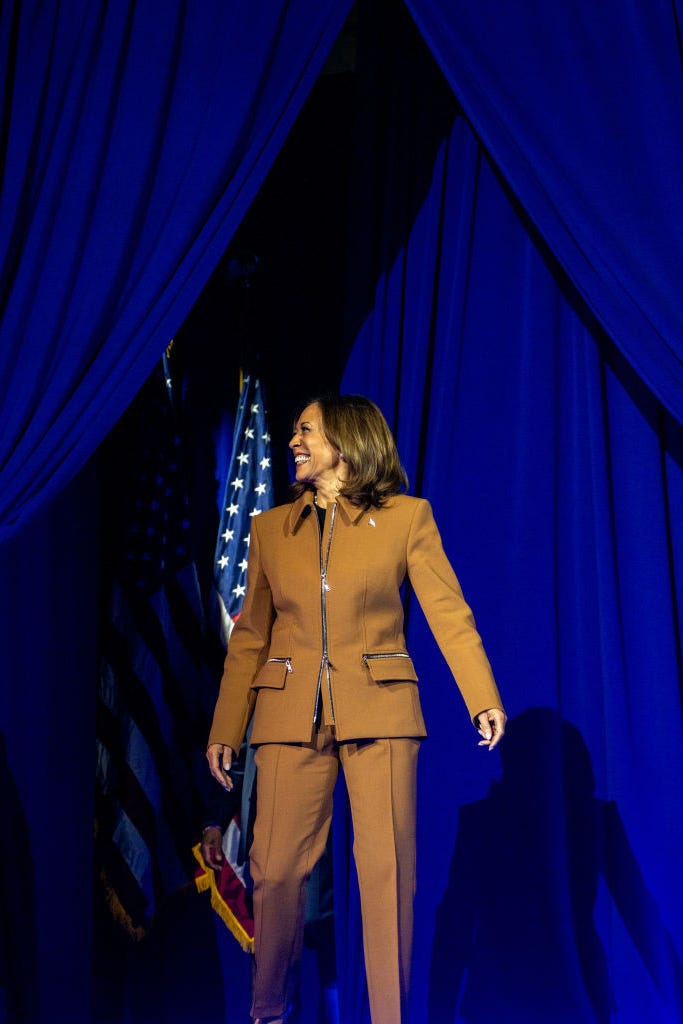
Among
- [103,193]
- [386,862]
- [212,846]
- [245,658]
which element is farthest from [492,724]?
[103,193]

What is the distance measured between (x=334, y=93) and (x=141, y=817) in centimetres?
250

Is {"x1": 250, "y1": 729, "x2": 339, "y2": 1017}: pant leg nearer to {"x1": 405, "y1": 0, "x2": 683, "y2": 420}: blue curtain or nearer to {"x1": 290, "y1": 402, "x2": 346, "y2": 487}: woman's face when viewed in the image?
{"x1": 290, "y1": 402, "x2": 346, "y2": 487}: woman's face

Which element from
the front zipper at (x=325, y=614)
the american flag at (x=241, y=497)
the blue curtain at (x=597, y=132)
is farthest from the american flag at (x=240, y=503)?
the blue curtain at (x=597, y=132)

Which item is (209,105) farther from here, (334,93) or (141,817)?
(141,817)

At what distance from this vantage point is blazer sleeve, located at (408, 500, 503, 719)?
105 inches

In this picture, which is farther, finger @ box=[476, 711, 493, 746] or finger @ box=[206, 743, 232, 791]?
finger @ box=[206, 743, 232, 791]

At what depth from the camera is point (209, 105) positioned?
9.74ft

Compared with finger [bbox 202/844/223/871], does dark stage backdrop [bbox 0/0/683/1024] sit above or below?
above

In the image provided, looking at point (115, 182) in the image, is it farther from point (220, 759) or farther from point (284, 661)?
point (220, 759)

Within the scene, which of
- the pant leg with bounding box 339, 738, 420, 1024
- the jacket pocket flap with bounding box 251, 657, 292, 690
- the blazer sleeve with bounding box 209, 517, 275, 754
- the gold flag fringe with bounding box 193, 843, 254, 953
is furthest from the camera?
the gold flag fringe with bounding box 193, 843, 254, 953

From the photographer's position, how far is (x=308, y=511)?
9.53ft

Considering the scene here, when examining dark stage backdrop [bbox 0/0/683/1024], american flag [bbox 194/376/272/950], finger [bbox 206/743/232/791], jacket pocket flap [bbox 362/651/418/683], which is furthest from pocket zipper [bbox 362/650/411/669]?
american flag [bbox 194/376/272/950]

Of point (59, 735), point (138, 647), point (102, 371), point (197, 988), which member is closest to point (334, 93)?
point (102, 371)

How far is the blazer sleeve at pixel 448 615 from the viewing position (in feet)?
8.77
